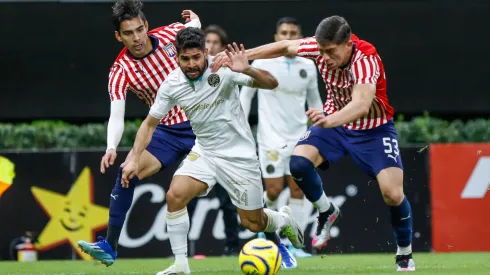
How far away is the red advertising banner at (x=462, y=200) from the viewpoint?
11.9 meters

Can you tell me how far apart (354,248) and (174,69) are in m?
3.68

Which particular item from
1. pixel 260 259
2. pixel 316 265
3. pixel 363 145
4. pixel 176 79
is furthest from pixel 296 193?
pixel 260 259

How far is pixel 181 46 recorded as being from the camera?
8078 millimetres

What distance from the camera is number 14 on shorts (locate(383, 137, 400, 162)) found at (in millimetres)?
8711

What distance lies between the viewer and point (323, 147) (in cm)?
890

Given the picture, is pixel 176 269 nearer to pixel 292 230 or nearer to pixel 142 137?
pixel 142 137

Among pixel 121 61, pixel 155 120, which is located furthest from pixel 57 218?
pixel 155 120

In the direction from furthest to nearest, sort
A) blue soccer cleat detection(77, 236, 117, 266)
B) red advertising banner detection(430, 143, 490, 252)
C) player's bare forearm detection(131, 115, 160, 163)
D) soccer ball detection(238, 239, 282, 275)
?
red advertising banner detection(430, 143, 490, 252), blue soccer cleat detection(77, 236, 117, 266), player's bare forearm detection(131, 115, 160, 163), soccer ball detection(238, 239, 282, 275)

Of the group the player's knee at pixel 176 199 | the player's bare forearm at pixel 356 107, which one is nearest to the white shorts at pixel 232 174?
Result: the player's knee at pixel 176 199

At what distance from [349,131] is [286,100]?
269 centimetres

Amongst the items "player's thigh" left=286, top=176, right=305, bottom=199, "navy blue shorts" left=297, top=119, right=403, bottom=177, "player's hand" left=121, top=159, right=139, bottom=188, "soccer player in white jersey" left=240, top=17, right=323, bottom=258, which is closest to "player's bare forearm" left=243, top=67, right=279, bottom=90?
"navy blue shorts" left=297, top=119, right=403, bottom=177

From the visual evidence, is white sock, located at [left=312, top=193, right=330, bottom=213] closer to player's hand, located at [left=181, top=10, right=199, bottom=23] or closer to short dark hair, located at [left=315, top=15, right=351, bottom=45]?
short dark hair, located at [left=315, top=15, right=351, bottom=45]

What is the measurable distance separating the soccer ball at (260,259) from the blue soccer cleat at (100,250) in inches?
58.5

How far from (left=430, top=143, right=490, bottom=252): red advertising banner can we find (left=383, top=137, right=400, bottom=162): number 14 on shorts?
3.34 meters
